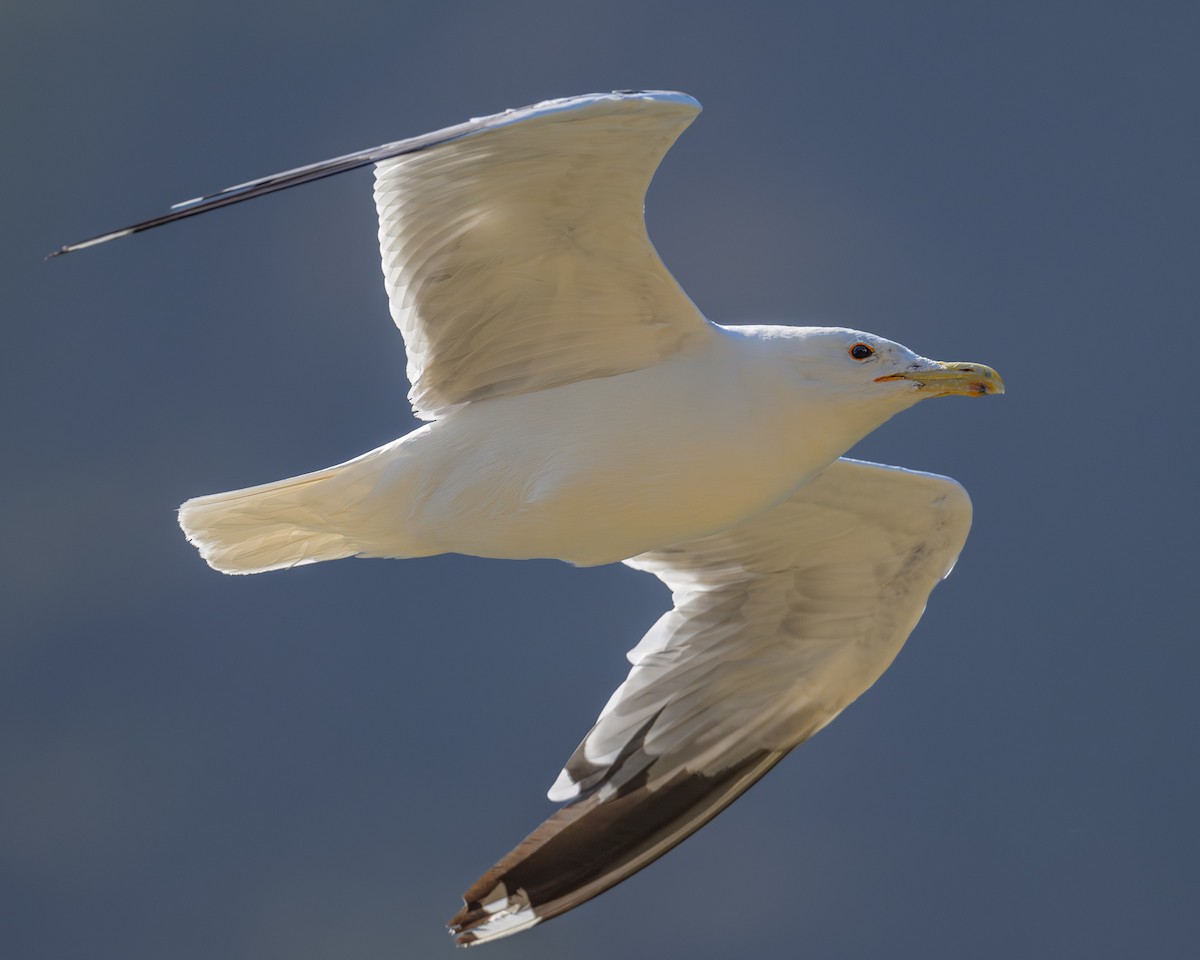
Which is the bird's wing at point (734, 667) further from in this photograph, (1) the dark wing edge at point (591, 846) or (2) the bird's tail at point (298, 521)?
(2) the bird's tail at point (298, 521)

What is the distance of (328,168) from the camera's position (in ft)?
10.8

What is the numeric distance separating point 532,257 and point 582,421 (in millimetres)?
390

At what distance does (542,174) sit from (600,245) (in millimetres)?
245

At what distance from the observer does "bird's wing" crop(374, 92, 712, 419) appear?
3674mm

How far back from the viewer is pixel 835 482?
15.0 ft

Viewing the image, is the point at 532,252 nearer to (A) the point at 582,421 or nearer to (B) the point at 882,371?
(A) the point at 582,421

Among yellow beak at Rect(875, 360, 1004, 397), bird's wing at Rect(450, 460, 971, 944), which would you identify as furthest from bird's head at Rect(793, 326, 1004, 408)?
bird's wing at Rect(450, 460, 971, 944)

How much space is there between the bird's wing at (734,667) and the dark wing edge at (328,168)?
144 cm

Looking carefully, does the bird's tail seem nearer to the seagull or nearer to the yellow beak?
the seagull

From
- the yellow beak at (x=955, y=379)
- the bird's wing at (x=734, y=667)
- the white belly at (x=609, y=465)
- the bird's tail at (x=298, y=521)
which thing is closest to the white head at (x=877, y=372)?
the yellow beak at (x=955, y=379)

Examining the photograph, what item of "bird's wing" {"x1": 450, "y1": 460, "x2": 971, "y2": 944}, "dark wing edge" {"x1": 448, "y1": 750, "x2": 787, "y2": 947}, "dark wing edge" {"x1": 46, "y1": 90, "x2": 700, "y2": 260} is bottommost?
"dark wing edge" {"x1": 448, "y1": 750, "x2": 787, "y2": 947}

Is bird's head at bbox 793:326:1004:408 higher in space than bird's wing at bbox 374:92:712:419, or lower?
lower

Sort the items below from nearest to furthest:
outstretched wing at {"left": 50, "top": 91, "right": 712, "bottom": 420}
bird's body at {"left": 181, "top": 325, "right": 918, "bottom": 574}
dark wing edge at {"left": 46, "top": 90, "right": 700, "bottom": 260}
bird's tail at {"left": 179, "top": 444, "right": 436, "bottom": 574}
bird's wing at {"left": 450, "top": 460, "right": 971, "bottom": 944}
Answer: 1. dark wing edge at {"left": 46, "top": 90, "right": 700, "bottom": 260}
2. outstretched wing at {"left": 50, "top": 91, "right": 712, "bottom": 420}
3. bird's body at {"left": 181, "top": 325, "right": 918, "bottom": 574}
4. bird's tail at {"left": 179, "top": 444, "right": 436, "bottom": 574}
5. bird's wing at {"left": 450, "top": 460, "right": 971, "bottom": 944}

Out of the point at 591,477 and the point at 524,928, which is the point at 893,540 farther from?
the point at 524,928
